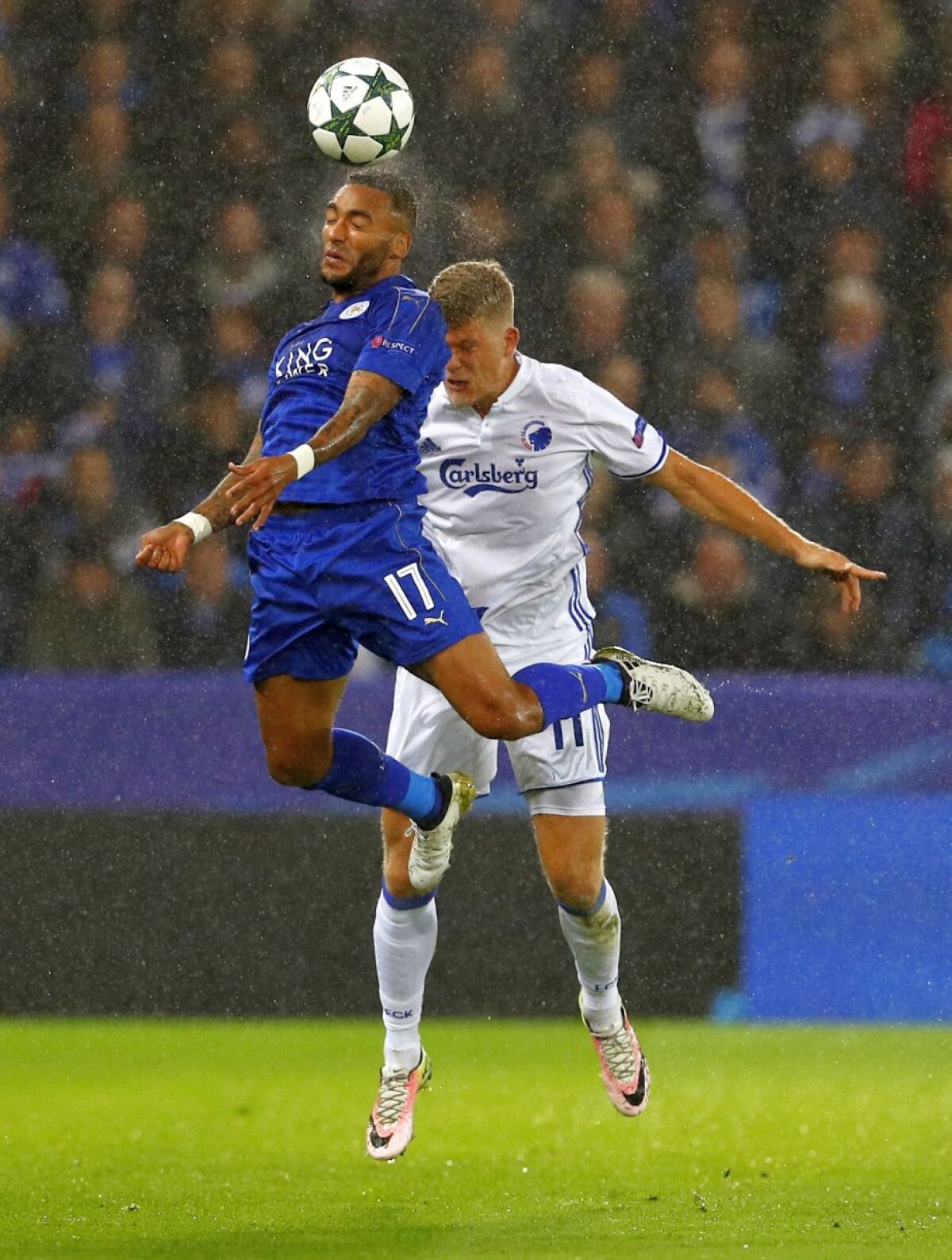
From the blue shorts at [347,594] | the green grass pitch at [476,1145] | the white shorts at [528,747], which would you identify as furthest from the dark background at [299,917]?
the blue shorts at [347,594]

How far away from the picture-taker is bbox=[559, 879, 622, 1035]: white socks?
538 cm

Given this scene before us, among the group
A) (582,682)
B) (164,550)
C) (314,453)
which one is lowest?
(582,682)

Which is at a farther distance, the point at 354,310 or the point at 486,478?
the point at 486,478

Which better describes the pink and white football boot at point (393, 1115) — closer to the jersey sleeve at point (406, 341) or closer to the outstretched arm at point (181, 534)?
the outstretched arm at point (181, 534)

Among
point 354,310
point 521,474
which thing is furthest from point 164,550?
point 521,474

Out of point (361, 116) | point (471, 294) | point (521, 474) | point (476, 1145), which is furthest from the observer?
point (476, 1145)

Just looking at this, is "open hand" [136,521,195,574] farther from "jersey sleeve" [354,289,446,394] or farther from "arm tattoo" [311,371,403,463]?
"jersey sleeve" [354,289,446,394]

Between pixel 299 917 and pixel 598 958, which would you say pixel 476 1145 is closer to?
pixel 598 958

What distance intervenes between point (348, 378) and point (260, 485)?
69 cm

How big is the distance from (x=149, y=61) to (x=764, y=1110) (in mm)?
5044

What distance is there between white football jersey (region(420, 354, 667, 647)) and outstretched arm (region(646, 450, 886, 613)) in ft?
0.18

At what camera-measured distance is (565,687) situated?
5.08 metres

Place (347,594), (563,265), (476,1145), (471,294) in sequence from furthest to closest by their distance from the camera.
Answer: (563,265) < (476,1145) < (471,294) < (347,594)

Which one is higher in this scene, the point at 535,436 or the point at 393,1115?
the point at 535,436
